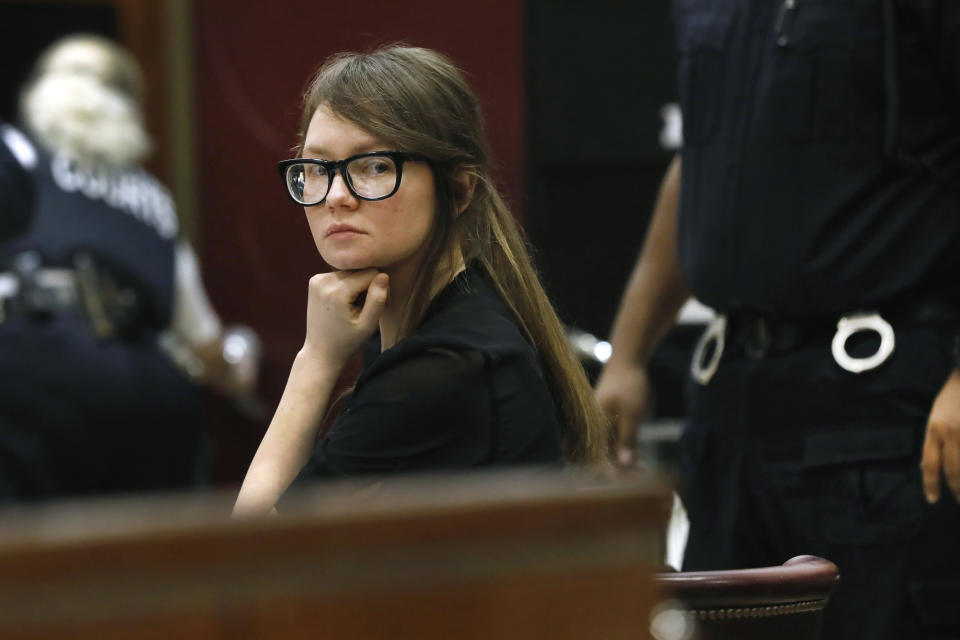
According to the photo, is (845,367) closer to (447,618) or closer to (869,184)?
(869,184)

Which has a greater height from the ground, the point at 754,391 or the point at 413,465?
the point at 413,465

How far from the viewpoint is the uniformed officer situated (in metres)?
1.83

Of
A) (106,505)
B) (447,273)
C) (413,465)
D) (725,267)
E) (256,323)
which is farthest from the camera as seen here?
(256,323)

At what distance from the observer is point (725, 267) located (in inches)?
78.3

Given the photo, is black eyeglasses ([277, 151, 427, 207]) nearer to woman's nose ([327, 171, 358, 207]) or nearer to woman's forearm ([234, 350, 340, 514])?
woman's nose ([327, 171, 358, 207])

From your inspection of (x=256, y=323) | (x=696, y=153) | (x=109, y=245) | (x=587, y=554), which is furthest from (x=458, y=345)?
(x=256, y=323)

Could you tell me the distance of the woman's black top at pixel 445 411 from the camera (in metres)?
1.38

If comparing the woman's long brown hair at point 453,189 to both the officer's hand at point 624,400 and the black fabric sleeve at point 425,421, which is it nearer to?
the black fabric sleeve at point 425,421

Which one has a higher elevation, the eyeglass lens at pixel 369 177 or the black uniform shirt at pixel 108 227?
the eyeglass lens at pixel 369 177

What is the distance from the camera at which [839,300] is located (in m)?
1.89

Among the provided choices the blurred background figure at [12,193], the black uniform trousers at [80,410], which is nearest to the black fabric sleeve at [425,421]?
the blurred background figure at [12,193]

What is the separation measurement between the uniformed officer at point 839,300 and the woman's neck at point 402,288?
561 millimetres

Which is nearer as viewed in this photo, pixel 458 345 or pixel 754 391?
Answer: pixel 458 345

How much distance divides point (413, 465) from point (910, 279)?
77 centimetres
